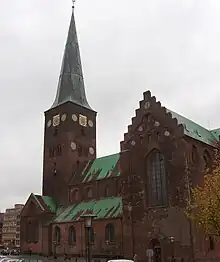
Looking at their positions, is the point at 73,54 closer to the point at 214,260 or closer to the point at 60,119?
the point at 60,119

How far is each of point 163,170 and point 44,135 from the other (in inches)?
1489

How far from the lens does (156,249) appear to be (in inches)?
1785

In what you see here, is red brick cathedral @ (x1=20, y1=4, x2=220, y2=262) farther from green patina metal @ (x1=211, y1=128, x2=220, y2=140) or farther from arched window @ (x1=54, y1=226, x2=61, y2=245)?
green patina metal @ (x1=211, y1=128, x2=220, y2=140)

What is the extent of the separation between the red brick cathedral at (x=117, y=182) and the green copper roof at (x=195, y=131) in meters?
0.18

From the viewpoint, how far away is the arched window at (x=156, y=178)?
154 ft

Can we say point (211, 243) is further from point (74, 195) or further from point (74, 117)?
point (74, 117)

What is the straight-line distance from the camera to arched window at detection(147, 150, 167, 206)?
154 ft

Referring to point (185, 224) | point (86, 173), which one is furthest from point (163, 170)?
point (86, 173)

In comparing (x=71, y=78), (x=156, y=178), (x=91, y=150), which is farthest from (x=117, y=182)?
(x=71, y=78)

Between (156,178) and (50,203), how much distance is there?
29.3 m

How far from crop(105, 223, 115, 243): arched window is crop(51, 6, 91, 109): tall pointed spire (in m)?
29.1

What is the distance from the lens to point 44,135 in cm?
7900

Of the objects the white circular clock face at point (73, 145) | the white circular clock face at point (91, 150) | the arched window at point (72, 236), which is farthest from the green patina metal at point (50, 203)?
the white circular clock face at point (91, 150)

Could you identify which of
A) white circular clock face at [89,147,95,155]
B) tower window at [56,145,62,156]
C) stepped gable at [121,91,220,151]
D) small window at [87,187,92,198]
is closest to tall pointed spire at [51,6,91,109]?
white circular clock face at [89,147,95,155]
